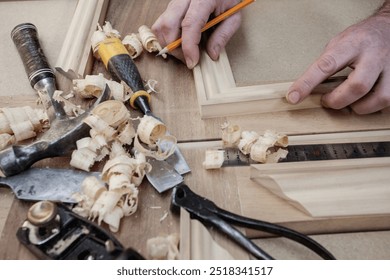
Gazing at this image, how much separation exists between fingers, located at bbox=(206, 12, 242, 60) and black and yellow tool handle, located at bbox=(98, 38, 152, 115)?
9.7 inches

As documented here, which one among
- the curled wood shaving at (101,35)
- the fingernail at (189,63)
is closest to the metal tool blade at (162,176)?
the fingernail at (189,63)

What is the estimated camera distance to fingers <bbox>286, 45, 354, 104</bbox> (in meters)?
1.01

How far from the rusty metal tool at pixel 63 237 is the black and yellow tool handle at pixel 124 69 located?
378 mm

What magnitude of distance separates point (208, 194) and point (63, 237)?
330 mm

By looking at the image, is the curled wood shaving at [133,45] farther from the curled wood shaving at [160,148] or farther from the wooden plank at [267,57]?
the curled wood shaving at [160,148]

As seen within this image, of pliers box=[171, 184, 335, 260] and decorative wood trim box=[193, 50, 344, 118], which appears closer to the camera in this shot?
pliers box=[171, 184, 335, 260]

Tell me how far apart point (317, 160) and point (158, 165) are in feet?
1.28

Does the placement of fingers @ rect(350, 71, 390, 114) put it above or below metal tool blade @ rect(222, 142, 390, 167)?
above

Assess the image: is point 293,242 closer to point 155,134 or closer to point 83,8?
point 155,134

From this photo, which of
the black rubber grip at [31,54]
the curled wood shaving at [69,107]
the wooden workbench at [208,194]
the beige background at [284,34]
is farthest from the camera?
the beige background at [284,34]

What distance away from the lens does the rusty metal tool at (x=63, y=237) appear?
0.73 meters

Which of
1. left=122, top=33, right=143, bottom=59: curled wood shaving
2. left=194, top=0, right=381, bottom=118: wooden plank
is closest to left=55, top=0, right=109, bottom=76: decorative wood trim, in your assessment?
left=122, top=33, right=143, bottom=59: curled wood shaving

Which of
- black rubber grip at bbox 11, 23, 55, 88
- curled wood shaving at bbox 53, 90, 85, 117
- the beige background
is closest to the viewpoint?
curled wood shaving at bbox 53, 90, 85, 117

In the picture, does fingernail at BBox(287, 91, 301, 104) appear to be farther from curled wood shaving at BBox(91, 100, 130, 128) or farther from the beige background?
A: curled wood shaving at BBox(91, 100, 130, 128)
